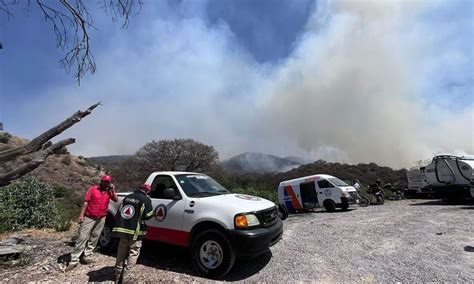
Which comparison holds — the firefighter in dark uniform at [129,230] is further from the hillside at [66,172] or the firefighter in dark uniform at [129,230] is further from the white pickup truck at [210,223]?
the hillside at [66,172]

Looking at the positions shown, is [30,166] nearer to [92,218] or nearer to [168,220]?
[168,220]

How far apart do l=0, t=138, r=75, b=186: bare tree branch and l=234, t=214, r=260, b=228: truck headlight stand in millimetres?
2995

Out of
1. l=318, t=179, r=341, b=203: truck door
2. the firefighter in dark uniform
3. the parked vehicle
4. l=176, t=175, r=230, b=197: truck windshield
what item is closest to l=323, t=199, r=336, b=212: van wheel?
l=318, t=179, r=341, b=203: truck door

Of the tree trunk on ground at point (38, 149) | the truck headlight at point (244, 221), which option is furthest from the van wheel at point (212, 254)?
the tree trunk on ground at point (38, 149)

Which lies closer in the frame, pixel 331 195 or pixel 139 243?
pixel 139 243

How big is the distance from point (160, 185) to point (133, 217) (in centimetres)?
155

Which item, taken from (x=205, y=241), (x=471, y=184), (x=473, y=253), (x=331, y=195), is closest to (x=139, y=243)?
(x=205, y=241)

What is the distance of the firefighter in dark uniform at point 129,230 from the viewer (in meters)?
5.50

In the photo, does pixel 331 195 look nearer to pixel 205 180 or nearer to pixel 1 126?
pixel 205 180

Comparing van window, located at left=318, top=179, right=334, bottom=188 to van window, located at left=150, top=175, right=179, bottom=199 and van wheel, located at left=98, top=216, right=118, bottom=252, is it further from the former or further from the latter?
van wheel, located at left=98, top=216, right=118, bottom=252

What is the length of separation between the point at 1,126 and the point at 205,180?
4.01 metres

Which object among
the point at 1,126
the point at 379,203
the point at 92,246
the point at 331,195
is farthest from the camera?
the point at 379,203

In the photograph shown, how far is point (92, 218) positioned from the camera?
6.76 metres

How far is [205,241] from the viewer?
5879mm
